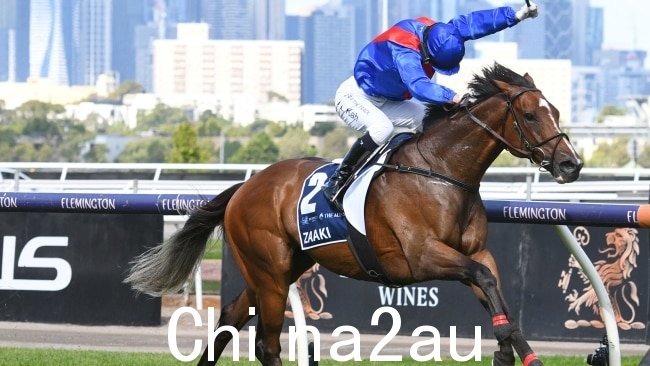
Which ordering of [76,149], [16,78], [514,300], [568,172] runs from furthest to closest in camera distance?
1. [16,78]
2. [76,149]
3. [514,300]
4. [568,172]

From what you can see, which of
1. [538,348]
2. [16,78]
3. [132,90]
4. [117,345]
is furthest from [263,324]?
[16,78]

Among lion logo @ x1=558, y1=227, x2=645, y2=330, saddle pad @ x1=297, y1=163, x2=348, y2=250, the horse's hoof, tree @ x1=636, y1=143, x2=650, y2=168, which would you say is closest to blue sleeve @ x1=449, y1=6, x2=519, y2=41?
saddle pad @ x1=297, y1=163, x2=348, y2=250

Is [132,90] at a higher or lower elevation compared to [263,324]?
lower

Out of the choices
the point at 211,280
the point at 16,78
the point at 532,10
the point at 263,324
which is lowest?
the point at 16,78

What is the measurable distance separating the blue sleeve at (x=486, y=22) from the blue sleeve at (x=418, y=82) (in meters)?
0.26

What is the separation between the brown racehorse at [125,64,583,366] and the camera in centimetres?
605

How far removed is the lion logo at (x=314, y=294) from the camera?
421 inches

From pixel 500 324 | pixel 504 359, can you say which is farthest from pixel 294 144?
pixel 500 324

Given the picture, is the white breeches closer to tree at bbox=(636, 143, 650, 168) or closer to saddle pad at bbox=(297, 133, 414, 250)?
saddle pad at bbox=(297, 133, 414, 250)

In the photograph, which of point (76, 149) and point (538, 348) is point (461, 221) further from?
point (76, 149)

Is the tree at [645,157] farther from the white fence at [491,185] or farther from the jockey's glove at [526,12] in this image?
the jockey's glove at [526,12]

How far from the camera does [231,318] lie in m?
7.23

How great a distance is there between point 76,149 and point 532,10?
9131 centimetres

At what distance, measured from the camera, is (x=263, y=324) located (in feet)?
23.1
